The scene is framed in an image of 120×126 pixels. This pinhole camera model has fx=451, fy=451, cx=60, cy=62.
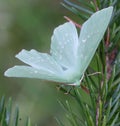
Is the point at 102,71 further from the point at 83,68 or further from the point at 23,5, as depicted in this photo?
the point at 23,5

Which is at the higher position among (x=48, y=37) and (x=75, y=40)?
(x=75, y=40)

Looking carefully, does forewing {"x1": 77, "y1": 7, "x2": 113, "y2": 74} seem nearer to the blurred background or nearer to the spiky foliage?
the spiky foliage

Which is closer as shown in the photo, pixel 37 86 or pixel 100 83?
pixel 100 83

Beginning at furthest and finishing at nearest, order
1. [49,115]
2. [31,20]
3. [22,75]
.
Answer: [31,20]
[49,115]
[22,75]

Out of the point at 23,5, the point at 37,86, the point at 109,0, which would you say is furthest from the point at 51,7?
the point at 109,0

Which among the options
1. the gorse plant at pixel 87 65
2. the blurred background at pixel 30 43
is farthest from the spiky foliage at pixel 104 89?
the blurred background at pixel 30 43

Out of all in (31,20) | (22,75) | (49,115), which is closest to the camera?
(22,75)
